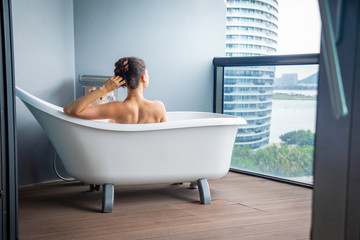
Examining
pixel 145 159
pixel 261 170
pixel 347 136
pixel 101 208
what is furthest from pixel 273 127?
pixel 347 136

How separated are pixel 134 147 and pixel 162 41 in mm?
1532

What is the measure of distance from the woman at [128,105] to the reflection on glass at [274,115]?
1206 mm

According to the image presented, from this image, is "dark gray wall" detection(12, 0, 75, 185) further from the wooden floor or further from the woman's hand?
the woman's hand

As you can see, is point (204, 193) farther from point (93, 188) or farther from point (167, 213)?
point (93, 188)

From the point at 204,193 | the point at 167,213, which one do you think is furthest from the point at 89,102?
the point at 204,193

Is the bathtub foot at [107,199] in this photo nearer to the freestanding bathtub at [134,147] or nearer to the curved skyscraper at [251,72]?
the freestanding bathtub at [134,147]

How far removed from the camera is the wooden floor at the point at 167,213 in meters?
2.07

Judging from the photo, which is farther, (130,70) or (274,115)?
(274,115)

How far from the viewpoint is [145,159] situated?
2.50 metres

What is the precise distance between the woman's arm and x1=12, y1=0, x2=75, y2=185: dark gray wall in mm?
776

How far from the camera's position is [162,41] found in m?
3.72

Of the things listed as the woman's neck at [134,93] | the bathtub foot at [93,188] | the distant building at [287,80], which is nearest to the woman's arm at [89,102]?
the woman's neck at [134,93]

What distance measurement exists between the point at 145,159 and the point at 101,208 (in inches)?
15.8

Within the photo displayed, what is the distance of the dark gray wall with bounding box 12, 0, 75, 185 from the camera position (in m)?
2.92
